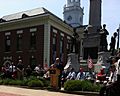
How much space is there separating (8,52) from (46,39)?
668cm

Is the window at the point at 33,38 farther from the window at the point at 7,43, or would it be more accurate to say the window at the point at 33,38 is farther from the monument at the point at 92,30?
the monument at the point at 92,30

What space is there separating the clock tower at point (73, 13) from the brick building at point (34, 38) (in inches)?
2260

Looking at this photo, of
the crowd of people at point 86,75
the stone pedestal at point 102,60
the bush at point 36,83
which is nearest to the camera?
the crowd of people at point 86,75

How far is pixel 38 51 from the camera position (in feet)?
122

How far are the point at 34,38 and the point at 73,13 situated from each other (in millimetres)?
63496

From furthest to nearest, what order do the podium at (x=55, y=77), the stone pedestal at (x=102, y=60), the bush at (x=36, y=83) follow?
1. the stone pedestal at (x=102, y=60)
2. the bush at (x=36, y=83)
3. the podium at (x=55, y=77)

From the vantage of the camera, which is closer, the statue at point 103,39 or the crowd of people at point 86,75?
the crowd of people at point 86,75

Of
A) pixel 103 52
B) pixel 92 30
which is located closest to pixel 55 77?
pixel 103 52

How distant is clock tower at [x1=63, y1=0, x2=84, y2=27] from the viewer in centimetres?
9978

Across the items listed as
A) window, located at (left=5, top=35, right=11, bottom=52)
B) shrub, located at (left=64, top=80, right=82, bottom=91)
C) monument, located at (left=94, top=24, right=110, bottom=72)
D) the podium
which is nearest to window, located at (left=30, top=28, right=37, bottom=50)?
window, located at (left=5, top=35, right=11, bottom=52)

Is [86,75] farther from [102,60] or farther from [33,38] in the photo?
[33,38]

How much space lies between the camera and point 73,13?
100 meters

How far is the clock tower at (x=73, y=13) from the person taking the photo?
9978cm

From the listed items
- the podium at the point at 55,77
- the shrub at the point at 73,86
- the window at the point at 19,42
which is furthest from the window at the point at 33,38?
the shrub at the point at 73,86
